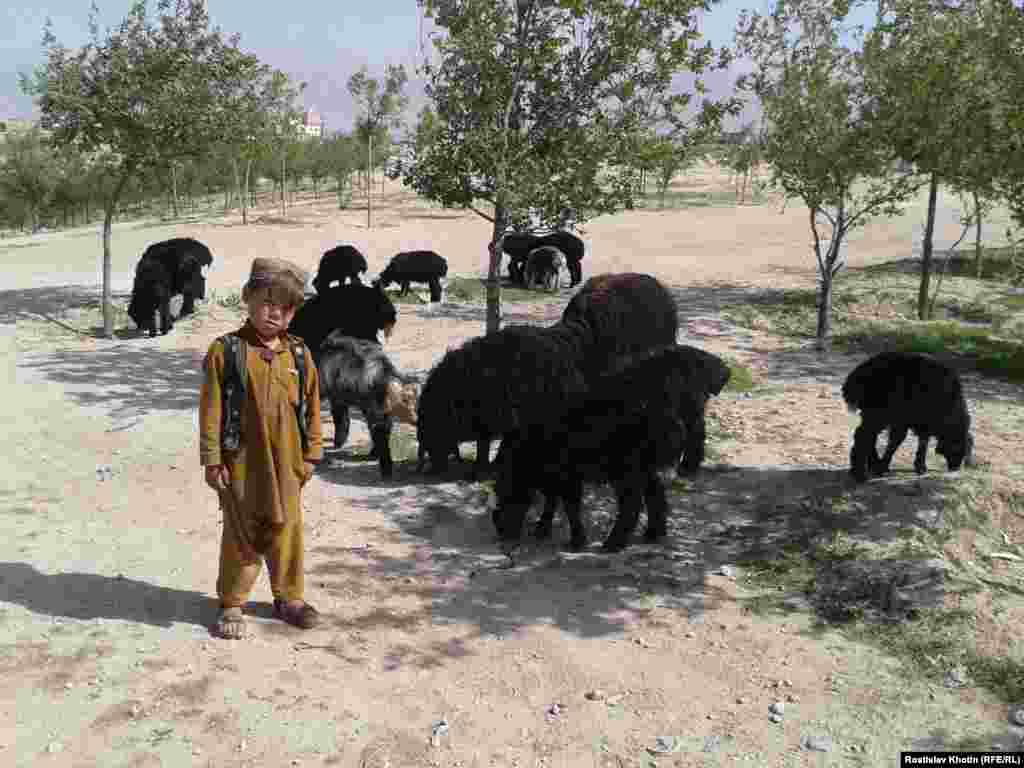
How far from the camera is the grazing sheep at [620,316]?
9.02 meters

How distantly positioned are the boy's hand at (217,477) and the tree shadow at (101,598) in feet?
3.24

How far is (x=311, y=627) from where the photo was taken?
4.98m

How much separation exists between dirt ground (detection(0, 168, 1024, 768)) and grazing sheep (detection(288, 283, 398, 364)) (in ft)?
4.02

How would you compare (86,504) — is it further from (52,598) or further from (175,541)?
(52,598)

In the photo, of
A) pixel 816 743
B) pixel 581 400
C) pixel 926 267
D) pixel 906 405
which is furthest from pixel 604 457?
pixel 926 267

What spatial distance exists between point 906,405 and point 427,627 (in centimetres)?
451

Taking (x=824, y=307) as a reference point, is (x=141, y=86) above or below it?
above

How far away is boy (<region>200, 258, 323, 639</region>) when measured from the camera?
445 centimetres

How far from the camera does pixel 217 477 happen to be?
4527 mm

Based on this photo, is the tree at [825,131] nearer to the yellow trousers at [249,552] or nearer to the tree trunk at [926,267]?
the tree trunk at [926,267]

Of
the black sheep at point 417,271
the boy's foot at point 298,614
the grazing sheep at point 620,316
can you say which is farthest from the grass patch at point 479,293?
the boy's foot at point 298,614

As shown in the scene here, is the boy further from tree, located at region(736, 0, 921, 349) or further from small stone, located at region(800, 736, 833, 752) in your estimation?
tree, located at region(736, 0, 921, 349)

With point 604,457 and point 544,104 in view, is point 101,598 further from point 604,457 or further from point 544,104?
point 544,104

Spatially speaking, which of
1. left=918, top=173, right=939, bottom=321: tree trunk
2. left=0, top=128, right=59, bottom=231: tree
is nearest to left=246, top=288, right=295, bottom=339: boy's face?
left=918, top=173, right=939, bottom=321: tree trunk
